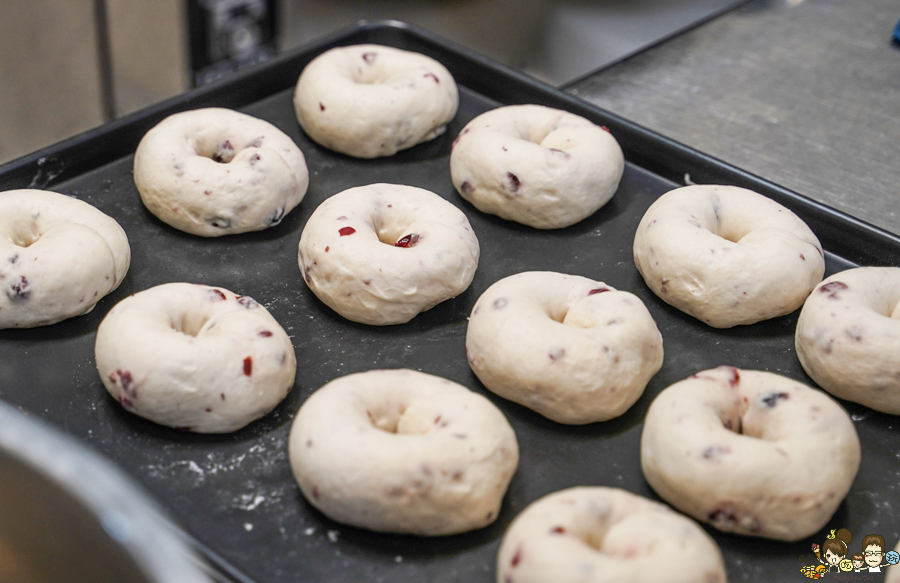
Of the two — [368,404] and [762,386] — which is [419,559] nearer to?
[368,404]

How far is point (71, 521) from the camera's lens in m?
0.63

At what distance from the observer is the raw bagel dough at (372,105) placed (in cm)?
209

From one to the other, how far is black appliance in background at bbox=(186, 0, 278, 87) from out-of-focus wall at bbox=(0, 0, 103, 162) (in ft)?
1.05

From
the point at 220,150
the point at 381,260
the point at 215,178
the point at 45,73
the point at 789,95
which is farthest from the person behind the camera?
the point at 45,73

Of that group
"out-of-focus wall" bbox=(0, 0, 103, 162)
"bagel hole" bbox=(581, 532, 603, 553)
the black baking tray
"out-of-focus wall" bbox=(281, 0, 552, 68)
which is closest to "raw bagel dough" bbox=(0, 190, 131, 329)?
the black baking tray

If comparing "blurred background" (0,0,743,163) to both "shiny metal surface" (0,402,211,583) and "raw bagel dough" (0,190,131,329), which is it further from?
"shiny metal surface" (0,402,211,583)

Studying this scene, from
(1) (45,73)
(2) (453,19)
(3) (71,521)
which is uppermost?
(3) (71,521)

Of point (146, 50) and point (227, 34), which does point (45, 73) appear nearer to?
point (146, 50)

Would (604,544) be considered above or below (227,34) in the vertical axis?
above

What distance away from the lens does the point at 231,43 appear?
2.84 m

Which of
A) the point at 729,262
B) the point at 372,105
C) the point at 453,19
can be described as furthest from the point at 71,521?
the point at 453,19

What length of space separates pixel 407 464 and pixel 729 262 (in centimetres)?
86

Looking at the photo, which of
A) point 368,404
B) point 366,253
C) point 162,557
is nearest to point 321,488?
point 368,404

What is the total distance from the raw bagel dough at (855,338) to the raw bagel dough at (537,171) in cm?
57
